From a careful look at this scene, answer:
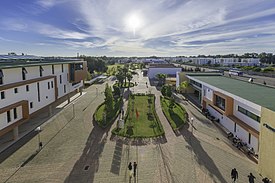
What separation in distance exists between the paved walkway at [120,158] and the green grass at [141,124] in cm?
120

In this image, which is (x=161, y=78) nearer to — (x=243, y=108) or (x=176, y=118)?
(x=176, y=118)

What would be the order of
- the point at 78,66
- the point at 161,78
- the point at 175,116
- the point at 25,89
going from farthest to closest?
the point at 161,78, the point at 78,66, the point at 175,116, the point at 25,89

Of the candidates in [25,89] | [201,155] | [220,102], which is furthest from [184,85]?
[25,89]

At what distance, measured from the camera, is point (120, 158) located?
719 inches

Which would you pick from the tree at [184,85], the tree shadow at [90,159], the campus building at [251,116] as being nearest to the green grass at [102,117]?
the tree shadow at [90,159]

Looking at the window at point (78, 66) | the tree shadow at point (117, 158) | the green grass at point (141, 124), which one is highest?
the window at point (78, 66)

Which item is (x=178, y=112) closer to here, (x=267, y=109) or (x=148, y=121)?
(x=148, y=121)

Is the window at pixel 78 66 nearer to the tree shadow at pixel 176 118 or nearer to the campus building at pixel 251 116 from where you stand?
the tree shadow at pixel 176 118

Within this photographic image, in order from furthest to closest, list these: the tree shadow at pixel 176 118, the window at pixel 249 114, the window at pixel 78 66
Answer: the window at pixel 78 66 → the tree shadow at pixel 176 118 → the window at pixel 249 114

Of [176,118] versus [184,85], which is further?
[184,85]

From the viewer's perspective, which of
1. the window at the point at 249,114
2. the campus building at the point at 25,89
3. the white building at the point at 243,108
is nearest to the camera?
the white building at the point at 243,108

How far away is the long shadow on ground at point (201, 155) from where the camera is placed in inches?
628

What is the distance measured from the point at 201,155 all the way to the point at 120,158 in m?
6.88

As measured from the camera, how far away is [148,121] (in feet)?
92.1
